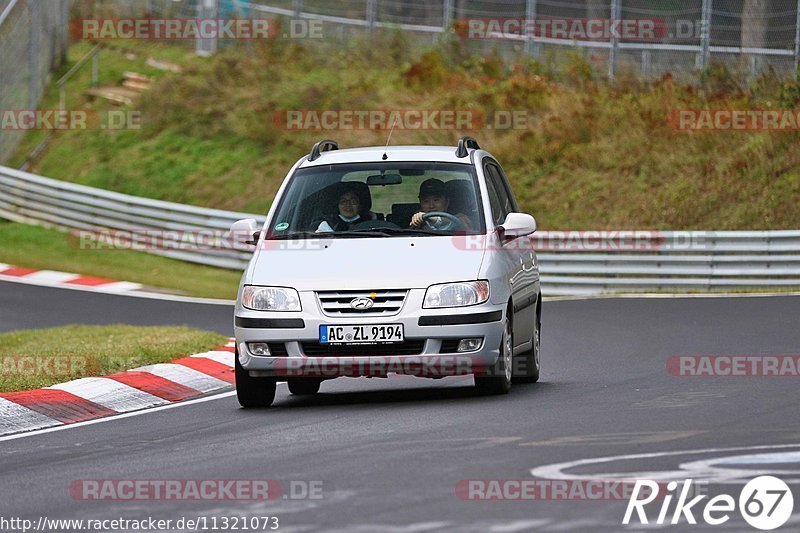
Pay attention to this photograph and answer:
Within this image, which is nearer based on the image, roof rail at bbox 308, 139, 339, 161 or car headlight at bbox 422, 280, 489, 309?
car headlight at bbox 422, 280, 489, 309

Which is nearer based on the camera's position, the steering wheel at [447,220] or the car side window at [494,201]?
the steering wheel at [447,220]

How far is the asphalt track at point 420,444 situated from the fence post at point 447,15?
23.5 meters

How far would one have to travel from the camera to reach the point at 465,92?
118ft

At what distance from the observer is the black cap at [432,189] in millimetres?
12023

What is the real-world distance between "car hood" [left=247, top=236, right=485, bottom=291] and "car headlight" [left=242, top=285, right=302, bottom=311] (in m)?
0.04

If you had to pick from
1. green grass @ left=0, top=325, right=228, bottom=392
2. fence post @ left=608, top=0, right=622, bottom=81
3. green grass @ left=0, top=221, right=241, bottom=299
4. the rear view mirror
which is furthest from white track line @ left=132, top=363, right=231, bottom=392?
fence post @ left=608, top=0, right=622, bottom=81

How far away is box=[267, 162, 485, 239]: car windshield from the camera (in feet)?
38.7

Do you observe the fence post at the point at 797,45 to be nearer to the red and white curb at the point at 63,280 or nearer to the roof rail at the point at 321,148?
the red and white curb at the point at 63,280

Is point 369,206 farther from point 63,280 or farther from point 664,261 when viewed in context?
point 63,280

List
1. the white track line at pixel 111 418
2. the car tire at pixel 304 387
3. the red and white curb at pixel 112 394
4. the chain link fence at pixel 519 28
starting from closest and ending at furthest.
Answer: the white track line at pixel 111 418
the red and white curb at pixel 112 394
the car tire at pixel 304 387
the chain link fence at pixel 519 28

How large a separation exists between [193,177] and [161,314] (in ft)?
44.3

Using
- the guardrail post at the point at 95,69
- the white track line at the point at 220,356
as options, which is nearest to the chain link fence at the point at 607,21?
the guardrail post at the point at 95,69

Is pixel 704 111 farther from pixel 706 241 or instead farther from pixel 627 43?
pixel 706 241

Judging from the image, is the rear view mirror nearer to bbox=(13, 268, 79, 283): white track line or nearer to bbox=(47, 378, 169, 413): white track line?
bbox=(47, 378, 169, 413): white track line
